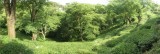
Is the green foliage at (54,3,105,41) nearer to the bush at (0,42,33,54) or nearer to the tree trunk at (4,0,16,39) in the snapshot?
the tree trunk at (4,0,16,39)

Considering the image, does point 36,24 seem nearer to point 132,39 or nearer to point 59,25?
point 132,39

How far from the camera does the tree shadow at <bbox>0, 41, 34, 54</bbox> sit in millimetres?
14727

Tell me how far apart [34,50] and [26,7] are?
17.9 meters

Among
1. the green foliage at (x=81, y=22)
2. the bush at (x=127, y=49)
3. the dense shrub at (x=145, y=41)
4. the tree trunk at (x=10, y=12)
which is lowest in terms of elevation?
the green foliage at (x=81, y=22)

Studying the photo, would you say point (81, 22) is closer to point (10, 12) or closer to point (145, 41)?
point (10, 12)

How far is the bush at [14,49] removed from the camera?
14726 mm

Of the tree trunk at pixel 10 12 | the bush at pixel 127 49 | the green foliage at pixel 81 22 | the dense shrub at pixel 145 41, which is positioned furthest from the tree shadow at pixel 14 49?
the green foliage at pixel 81 22

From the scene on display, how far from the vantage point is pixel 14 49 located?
49.0 ft

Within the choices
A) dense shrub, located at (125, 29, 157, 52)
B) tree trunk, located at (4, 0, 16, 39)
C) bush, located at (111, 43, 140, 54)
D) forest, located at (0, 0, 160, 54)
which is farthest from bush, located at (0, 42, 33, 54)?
dense shrub, located at (125, 29, 157, 52)

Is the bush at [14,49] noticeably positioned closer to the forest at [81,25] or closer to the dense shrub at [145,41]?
the forest at [81,25]

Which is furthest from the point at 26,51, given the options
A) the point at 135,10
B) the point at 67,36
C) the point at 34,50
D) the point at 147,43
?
the point at 67,36

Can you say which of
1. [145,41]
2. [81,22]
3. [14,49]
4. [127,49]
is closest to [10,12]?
[14,49]

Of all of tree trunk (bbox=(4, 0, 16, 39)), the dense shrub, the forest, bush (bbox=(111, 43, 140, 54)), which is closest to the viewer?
the dense shrub

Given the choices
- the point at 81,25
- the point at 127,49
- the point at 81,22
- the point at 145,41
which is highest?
the point at 145,41
